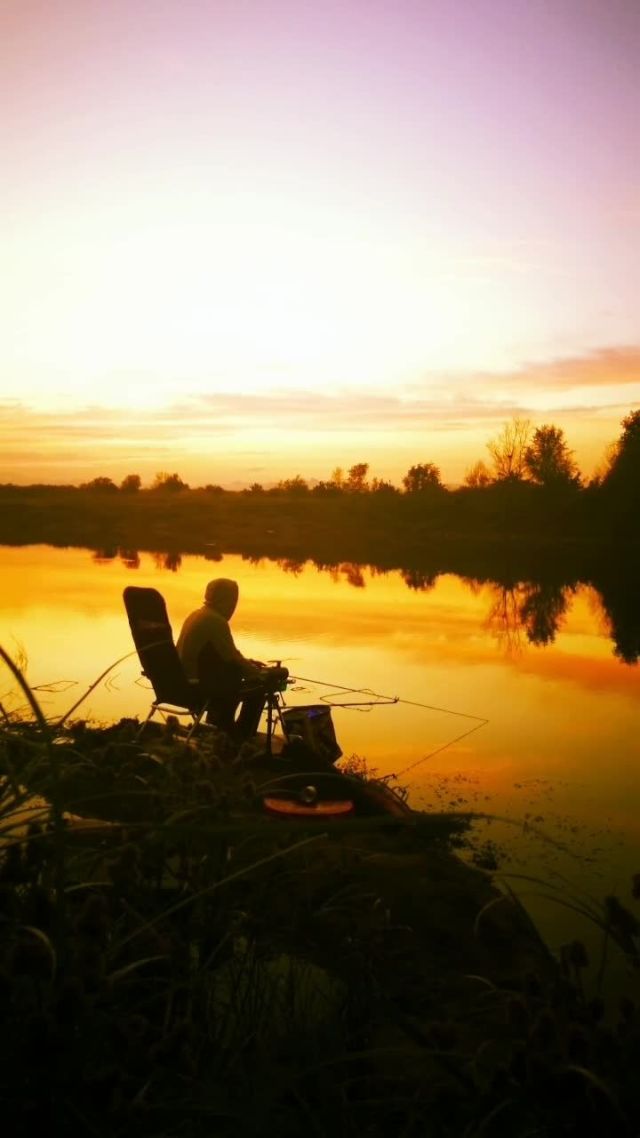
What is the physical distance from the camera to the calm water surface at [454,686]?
25.0ft

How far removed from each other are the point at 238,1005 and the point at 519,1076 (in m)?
1.22

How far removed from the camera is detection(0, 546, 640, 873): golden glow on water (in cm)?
913

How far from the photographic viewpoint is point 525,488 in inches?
2292

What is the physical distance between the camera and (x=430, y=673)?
16328mm

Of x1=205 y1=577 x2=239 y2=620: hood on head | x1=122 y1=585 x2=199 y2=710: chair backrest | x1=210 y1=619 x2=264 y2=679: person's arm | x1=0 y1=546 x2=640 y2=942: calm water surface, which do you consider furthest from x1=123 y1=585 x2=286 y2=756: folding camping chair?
x1=0 y1=546 x2=640 y2=942: calm water surface

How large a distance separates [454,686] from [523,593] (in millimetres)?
19030

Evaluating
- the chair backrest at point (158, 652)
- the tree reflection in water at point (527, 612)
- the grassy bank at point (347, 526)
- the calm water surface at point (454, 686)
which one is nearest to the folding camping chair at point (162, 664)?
the chair backrest at point (158, 652)

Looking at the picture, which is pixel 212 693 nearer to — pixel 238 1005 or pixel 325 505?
pixel 238 1005

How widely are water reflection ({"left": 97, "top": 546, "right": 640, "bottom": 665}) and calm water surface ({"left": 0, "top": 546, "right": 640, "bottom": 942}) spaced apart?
253mm

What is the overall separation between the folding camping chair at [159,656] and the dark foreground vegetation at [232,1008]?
293cm

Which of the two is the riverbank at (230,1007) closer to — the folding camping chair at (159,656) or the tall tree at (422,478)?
the folding camping chair at (159,656)

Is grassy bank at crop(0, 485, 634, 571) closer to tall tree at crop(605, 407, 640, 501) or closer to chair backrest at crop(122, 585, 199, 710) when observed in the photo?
tall tree at crop(605, 407, 640, 501)

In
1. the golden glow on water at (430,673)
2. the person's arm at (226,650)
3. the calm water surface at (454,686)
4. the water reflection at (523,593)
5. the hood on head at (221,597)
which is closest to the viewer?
the person's arm at (226,650)

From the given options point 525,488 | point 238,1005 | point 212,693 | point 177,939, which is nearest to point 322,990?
point 238,1005
